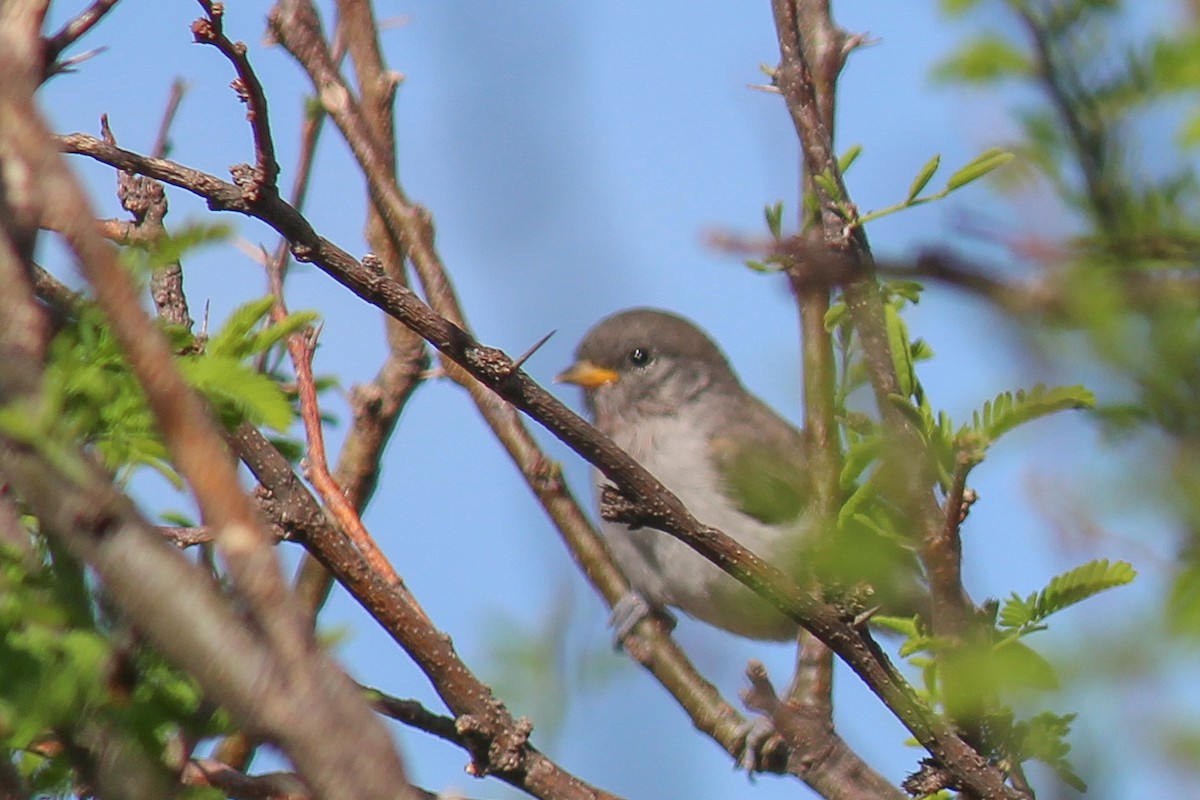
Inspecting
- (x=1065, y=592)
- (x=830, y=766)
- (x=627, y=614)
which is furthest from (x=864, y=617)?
A: (x=627, y=614)

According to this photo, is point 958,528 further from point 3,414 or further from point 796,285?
point 3,414

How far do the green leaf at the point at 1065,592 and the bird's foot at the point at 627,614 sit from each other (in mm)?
2950

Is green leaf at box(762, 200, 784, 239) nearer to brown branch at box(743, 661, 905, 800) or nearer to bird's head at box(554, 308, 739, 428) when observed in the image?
brown branch at box(743, 661, 905, 800)

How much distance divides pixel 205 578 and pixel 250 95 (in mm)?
1373

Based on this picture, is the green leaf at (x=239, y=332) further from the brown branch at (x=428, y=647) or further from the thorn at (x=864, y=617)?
the thorn at (x=864, y=617)

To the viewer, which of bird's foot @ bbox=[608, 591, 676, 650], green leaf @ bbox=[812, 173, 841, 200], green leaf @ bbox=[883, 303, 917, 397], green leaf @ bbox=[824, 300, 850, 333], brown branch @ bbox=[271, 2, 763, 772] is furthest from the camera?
bird's foot @ bbox=[608, 591, 676, 650]

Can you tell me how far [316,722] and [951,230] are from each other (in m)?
0.65

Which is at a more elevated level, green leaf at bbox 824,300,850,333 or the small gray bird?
the small gray bird

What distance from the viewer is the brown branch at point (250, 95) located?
2342mm

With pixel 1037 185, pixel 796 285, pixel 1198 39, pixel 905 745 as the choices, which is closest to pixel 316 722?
pixel 796 285

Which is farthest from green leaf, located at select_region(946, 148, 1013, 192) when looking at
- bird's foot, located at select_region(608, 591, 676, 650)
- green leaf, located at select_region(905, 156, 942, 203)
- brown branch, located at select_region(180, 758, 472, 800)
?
bird's foot, located at select_region(608, 591, 676, 650)

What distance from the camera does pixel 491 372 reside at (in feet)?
8.29

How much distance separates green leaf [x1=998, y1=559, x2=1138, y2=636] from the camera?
2367 mm

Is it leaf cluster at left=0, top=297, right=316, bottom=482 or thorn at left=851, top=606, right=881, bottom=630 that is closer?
leaf cluster at left=0, top=297, right=316, bottom=482
